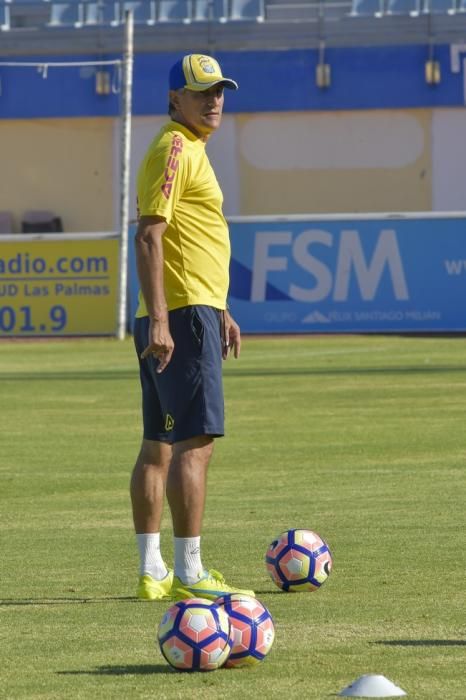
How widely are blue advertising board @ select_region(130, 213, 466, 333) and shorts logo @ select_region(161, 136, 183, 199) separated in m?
22.6

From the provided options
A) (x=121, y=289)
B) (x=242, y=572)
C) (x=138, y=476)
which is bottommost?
(x=121, y=289)

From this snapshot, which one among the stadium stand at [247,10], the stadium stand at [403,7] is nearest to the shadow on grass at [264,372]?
the stadium stand at [403,7]

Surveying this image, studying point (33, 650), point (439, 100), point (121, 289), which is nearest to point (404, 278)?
point (121, 289)

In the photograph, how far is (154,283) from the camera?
7156 millimetres

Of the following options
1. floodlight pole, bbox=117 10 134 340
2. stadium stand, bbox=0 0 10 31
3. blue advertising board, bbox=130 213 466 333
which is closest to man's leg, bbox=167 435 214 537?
blue advertising board, bbox=130 213 466 333

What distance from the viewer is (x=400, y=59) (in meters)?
43.6

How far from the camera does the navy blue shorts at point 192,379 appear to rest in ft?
23.9

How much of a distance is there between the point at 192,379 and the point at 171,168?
94 centimetres

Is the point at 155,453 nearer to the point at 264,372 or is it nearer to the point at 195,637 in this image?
the point at 195,637

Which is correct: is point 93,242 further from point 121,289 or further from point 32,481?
point 32,481

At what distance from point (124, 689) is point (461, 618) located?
69.0 inches

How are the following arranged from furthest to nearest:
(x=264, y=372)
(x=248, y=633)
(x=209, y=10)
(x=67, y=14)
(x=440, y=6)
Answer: (x=67, y=14), (x=209, y=10), (x=440, y=6), (x=264, y=372), (x=248, y=633)

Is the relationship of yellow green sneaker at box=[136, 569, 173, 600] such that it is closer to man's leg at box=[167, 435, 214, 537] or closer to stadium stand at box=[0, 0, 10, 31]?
man's leg at box=[167, 435, 214, 537]

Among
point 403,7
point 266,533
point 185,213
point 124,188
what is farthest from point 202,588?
point 403,7
